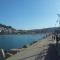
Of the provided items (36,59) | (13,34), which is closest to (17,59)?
→ (36,59)

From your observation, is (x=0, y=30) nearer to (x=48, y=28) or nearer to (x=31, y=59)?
(x=48, y=28)

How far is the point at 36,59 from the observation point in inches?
626

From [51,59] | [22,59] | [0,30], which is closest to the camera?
[51,59]

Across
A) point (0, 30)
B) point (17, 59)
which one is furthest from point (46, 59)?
point (0, 30)

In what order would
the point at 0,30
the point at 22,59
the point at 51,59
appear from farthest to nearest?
the point at 0,30
the point at 22,59
the point at 51,59

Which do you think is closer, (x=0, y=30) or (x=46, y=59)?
(x=46, y=59)

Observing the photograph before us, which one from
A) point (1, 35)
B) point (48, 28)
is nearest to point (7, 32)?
point (1, 35)

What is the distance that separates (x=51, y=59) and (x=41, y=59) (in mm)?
921

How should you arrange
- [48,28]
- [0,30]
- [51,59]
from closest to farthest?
[51,59]
[0,30]
[48,28]

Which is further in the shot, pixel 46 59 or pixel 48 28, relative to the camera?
pixel 48 28

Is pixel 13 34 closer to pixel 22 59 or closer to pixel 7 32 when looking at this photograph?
pixel 7 32

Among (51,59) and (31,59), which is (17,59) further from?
(51,59)

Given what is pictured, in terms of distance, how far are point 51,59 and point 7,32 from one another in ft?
537

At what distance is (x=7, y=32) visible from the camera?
177000mm
